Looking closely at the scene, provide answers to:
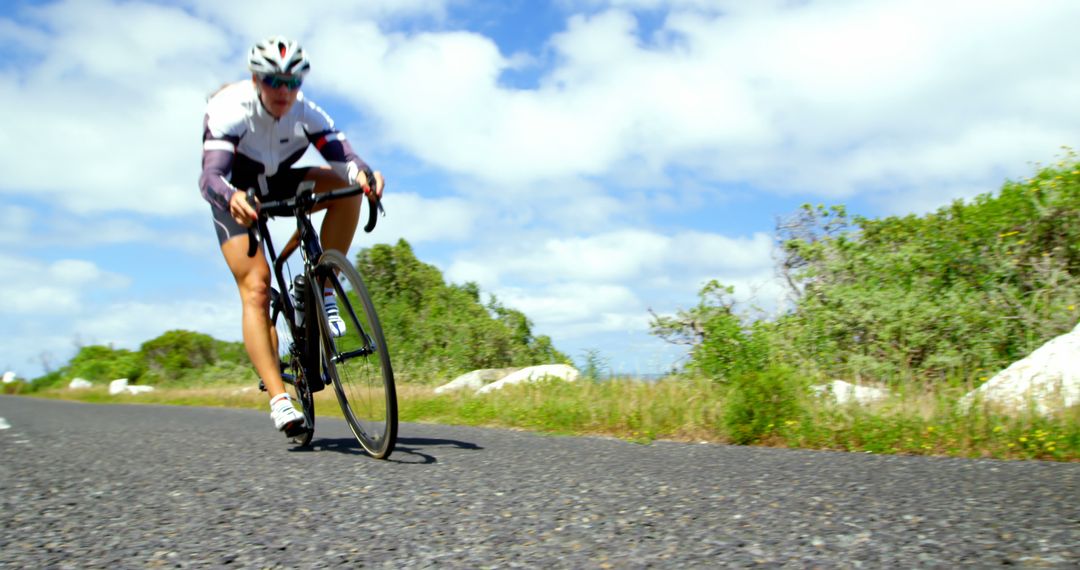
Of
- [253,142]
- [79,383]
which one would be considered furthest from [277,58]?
[79,383]

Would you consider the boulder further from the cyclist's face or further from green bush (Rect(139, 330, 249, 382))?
the cyclist's face

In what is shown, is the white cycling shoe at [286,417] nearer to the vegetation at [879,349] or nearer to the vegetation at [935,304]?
the vegetation at [879,349]

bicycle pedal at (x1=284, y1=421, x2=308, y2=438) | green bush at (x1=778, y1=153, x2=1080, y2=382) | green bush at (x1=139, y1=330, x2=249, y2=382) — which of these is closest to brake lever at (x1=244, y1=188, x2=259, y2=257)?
bicycle pedal at (x1=284, y1=421, x2=308, y2=438)

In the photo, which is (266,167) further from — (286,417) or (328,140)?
(286,417)

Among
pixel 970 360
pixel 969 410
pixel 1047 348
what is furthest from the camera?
pixel 970 360

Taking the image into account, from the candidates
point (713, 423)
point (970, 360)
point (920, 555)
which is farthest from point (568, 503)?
point (970, 360)

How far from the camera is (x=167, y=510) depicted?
2.62 metres

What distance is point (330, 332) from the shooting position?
4.24 meters

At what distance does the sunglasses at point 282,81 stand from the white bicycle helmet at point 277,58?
34 millimetres

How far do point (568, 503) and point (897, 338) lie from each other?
25.7 feet

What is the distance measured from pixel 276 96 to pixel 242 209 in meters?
0.63

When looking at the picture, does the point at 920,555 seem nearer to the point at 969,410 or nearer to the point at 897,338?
the point at 969,410

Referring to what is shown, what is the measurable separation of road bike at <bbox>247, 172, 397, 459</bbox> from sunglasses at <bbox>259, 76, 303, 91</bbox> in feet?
1.68

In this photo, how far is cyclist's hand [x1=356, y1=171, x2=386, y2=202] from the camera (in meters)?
4.14
